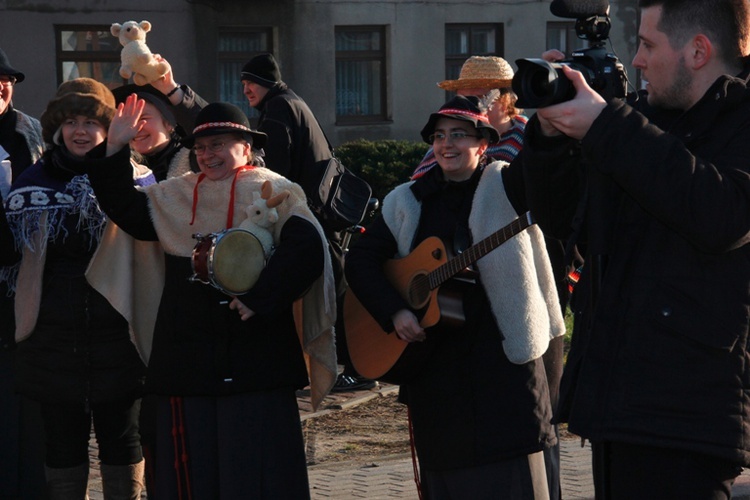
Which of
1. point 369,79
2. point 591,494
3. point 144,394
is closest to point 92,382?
point 144,394

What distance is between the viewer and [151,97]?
19.1ft

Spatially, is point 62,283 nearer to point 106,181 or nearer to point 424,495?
point 106,181

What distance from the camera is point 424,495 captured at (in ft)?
15.8

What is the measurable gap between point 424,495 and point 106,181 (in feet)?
5.70

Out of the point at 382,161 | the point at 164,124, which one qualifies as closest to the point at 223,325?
the point at 164,124

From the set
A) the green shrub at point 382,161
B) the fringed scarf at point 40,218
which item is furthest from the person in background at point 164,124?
the green shrub at point 382,161

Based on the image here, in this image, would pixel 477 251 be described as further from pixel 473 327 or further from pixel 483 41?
pixel 483 41

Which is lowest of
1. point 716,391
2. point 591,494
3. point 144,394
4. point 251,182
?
point 591,494

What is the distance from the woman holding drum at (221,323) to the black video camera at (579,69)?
1843 mm

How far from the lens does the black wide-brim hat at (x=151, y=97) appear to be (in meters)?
5.79

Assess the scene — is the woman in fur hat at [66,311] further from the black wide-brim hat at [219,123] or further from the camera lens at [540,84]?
the camera lens at [540,84]

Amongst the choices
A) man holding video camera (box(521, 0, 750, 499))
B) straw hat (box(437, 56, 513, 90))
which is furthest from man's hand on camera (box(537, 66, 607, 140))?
straw hat (box(437, 56, 513, 90))

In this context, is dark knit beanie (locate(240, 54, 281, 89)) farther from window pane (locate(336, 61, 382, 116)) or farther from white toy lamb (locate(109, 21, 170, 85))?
window pane (locate(336, 61, 382, 116))

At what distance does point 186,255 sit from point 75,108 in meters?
0.90
